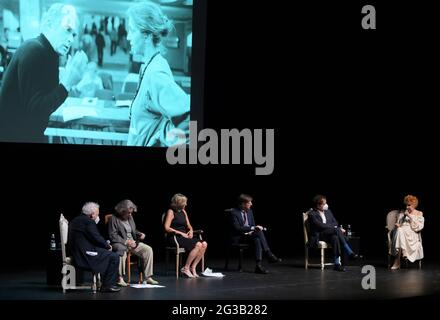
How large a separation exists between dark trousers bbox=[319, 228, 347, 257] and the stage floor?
0.75 ft

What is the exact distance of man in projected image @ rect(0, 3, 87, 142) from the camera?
919cm

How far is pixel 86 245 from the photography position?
23.3 feet

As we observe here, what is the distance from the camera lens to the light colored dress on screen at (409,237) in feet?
30.0

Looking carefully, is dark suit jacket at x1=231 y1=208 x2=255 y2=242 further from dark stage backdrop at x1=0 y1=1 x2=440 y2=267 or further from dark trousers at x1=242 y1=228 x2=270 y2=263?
dark stage backdrop at x1=0 y1=1 x2=440 y2=267

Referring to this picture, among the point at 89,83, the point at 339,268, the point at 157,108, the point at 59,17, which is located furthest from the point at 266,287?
the point at 59,17

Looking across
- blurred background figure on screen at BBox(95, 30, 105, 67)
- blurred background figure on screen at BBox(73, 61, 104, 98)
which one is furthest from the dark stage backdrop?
blurred background figure on screen at BBox(95, 30, 105, 67)

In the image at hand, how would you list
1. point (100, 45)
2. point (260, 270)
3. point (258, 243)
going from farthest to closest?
point (100, 45)
point (258, 243)
point (260, 270)

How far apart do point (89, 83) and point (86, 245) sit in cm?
280

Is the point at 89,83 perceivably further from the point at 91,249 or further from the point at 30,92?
the point at 91,249

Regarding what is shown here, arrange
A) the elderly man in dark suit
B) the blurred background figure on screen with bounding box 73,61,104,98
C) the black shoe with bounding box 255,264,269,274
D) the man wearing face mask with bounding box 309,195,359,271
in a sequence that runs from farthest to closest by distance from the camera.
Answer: the blurred background figure on screen with bounding box 73,61,104,98, the man wearing face mask with bounding box 309,195,359,271, the elderly man in dark suit, the black shoe with bounding box 255,264,269,274

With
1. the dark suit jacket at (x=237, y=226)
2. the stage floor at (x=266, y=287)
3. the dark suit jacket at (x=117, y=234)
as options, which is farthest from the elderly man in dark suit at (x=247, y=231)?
the dark suit jacket at (x=117, y=234)
